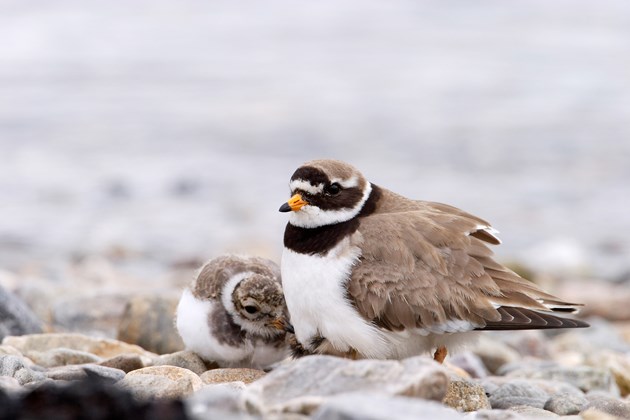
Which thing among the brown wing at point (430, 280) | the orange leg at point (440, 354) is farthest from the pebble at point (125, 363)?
the orange leg at point (440, 354)

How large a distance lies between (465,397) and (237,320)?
6.02 ft

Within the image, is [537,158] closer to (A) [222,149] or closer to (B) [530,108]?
(B) [530,108]

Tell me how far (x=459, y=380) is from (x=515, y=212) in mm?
10941

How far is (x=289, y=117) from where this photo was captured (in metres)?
22.1

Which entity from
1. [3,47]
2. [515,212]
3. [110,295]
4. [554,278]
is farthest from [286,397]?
[3,47]

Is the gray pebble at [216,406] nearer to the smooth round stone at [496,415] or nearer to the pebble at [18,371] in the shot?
the smooth round stone at [496,415]

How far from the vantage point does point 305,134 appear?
20766mm

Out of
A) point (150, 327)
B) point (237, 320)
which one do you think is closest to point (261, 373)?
point (237, 320)

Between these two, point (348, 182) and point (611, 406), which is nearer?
point (611, 406)

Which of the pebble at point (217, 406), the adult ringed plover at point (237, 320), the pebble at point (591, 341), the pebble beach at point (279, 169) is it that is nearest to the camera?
the pebble at point (217, 406)

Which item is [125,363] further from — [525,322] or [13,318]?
[525,322]

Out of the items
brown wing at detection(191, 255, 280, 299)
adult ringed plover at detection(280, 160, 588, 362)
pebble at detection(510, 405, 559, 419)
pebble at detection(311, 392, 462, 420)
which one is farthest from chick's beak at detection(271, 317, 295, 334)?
pebble at detection(311, 392, 462, 420)

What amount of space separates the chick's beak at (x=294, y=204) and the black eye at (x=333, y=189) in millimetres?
189

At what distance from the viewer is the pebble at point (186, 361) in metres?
7.27
